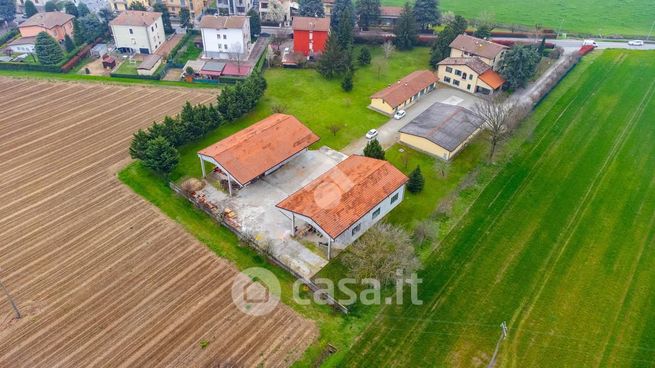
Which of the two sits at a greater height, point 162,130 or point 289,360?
point 162,130

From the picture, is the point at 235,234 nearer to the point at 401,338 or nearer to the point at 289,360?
the point at 289,360

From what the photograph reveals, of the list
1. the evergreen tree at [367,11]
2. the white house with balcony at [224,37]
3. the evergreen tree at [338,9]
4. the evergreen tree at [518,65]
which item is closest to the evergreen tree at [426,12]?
the evergreen tree at [367,11]

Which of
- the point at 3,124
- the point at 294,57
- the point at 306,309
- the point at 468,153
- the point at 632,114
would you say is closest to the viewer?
the point at 306,309

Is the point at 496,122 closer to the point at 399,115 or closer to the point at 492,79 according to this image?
the point at 399,115

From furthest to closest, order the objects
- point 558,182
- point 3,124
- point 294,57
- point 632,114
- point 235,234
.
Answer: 1. point 294,57
2. point 632,114
3. point 3,124
4. point 558,182
5. point 235,234

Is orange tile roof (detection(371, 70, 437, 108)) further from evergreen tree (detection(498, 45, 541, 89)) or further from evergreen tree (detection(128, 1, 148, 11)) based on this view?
evergreen tree (detection(128, 1, 148, 11))

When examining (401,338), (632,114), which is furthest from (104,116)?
(632,114)

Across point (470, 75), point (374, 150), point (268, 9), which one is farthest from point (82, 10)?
point (470, 75)

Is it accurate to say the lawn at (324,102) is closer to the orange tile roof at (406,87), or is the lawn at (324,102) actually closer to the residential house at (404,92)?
the residential house at (404,92)

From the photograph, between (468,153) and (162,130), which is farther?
(468,153)
